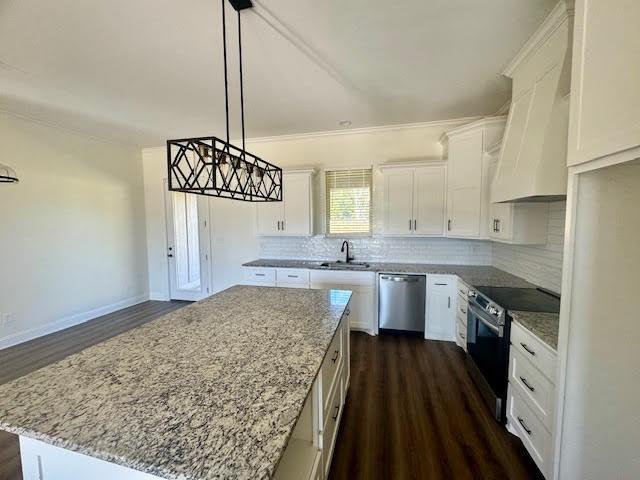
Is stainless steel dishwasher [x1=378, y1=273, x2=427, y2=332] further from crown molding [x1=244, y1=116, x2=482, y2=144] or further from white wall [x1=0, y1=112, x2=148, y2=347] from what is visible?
white wall [x1=0, y1=112, x2=148, y2=347]

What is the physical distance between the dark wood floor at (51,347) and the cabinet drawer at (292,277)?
230cm

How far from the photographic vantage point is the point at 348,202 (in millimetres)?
4207

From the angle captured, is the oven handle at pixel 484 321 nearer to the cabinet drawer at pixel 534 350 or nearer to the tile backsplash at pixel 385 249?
the cabinet drawer at pixel 534 350

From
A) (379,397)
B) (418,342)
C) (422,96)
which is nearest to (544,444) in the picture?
(379,397)

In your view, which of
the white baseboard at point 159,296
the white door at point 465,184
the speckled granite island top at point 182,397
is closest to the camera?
the speckled granite island top at point 182,397

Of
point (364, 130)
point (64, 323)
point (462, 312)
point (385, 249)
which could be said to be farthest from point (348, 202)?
point (64, 323)

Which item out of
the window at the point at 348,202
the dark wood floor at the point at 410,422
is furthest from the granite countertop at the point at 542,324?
the window at the point at 348,202

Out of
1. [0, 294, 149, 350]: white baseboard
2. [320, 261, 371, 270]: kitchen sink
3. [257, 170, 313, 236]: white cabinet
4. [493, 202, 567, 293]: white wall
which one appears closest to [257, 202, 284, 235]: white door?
[257, 170, 313, 236]: white cabinet

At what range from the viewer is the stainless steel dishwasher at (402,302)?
3.48 m

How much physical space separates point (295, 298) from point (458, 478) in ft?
4.99

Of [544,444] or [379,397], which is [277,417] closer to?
[544,444]

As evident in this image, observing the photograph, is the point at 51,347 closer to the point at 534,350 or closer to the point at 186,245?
the point at 186,245

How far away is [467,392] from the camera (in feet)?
8.03

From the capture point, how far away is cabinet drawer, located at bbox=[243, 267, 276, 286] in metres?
3.98
